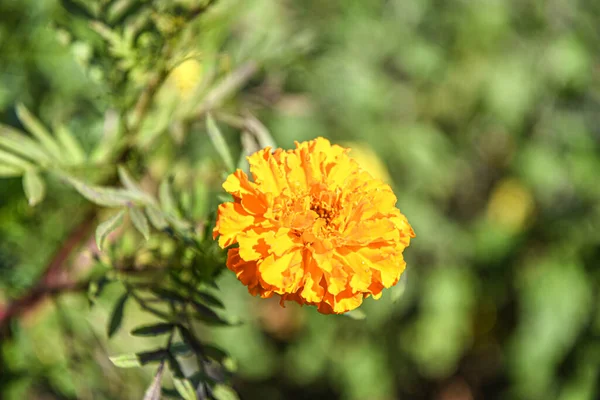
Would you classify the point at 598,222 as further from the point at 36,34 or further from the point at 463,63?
the point at 36,34

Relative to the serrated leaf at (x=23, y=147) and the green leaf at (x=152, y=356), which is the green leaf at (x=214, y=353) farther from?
the serrated leaf at (x=23, y=147)

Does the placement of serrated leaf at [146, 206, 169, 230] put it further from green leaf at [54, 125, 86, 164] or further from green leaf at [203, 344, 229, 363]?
green leaf at [54, 125, 86, 164]

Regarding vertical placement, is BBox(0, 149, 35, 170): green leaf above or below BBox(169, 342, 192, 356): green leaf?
above

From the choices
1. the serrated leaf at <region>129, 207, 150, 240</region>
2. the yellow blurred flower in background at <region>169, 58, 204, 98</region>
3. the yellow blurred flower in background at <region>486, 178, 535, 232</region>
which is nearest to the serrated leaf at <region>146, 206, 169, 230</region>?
the serrated leaf at <region>129, 207, 150, 240</region>

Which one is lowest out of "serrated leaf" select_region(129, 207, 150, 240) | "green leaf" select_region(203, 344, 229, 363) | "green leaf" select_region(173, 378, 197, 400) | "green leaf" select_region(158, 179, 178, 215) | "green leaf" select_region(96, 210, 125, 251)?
"green leaf" select_region(203, 344, 229, 363)

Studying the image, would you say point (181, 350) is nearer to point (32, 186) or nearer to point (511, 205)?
point (32, 186)

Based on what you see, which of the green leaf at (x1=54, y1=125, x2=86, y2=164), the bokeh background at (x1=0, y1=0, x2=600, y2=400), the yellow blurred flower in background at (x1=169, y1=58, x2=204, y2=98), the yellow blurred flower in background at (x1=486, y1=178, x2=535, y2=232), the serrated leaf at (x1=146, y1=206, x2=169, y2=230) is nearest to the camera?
the serrated leaf at (x1=146, y1=206, x2=169, y2=230)

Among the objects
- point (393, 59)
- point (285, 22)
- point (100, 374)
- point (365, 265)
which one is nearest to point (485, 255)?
point (393, 59)

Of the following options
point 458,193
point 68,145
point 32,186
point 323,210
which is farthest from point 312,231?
point 458,193
